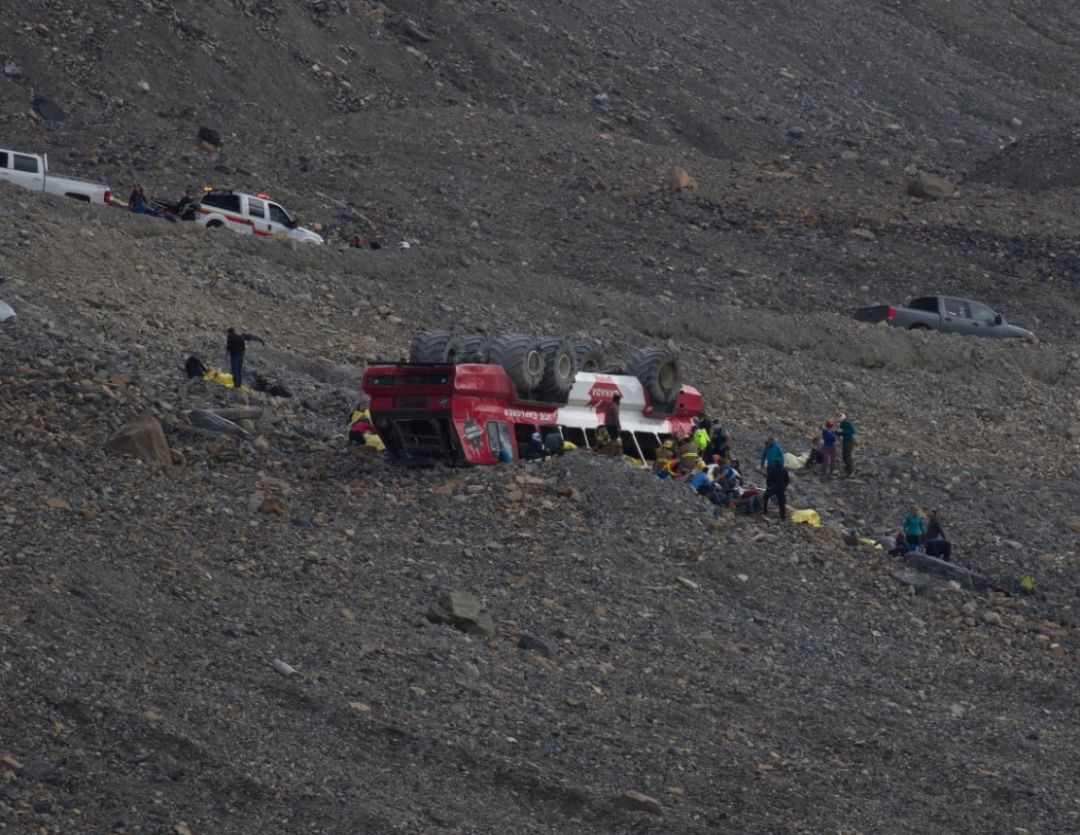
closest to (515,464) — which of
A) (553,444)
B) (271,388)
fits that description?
(553,444)

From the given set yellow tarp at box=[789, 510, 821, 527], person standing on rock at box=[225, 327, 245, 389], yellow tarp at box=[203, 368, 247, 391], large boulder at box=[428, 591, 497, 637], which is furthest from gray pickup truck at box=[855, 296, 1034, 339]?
large boulder at box=[428, 591, 497, 637]

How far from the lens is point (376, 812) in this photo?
11328 mm

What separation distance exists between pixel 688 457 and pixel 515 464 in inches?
129

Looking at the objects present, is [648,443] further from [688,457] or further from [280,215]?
[280,215]

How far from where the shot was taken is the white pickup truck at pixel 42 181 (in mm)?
31141

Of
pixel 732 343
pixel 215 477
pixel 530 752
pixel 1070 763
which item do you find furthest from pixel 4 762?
pixel 732 343

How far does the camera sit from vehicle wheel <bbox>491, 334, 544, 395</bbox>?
774 inches

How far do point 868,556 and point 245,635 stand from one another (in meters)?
9.15

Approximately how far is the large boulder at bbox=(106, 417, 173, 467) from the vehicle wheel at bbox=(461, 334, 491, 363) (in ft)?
12.5

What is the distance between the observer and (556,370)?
20250mm

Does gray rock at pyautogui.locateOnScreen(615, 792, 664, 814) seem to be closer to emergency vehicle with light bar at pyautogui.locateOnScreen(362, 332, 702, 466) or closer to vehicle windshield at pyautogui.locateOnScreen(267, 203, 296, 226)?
emergency vehicle with light bar at pyautogui.locateOnScreen(362, 332, 702, 466)

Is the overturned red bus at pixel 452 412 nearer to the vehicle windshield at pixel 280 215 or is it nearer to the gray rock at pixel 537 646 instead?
the gray rock at pixel 537 646

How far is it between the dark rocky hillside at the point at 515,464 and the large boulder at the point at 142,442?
29cm

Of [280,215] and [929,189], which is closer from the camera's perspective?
[280,215]
